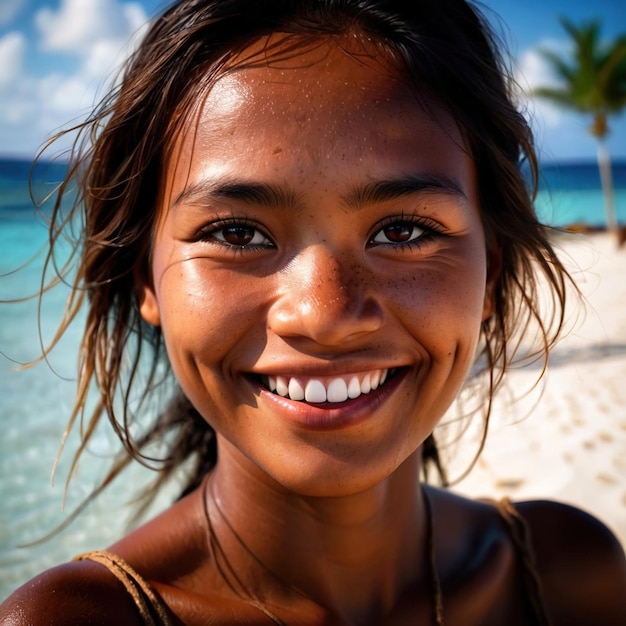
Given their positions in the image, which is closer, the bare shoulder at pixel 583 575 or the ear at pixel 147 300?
the ear at pixel 147 300

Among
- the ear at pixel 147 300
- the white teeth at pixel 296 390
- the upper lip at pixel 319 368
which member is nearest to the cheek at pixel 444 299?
the upper lip at pixel 319 368

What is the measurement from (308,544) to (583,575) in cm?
78

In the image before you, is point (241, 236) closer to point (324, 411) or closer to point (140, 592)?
point (324, 411)

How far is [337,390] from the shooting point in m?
1.23

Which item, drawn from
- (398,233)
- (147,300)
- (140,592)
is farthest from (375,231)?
(140,592)

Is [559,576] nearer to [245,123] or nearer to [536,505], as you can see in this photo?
[536,505]

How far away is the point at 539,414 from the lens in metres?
5.12

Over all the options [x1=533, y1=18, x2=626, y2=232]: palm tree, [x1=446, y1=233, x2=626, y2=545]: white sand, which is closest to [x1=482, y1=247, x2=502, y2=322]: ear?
[x1=446, y1=233, x2=626, y2=545]: white sand

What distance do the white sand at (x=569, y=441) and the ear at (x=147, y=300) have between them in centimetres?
137

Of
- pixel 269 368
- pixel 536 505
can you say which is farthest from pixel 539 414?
pixel 269 368

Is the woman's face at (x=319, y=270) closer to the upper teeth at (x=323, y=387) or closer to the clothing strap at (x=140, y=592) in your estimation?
the upper teeth at (x=323, y=387)

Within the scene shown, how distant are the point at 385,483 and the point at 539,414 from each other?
3.91 meters

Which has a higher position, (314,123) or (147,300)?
(314,123)

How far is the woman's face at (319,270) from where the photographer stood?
1212mm
